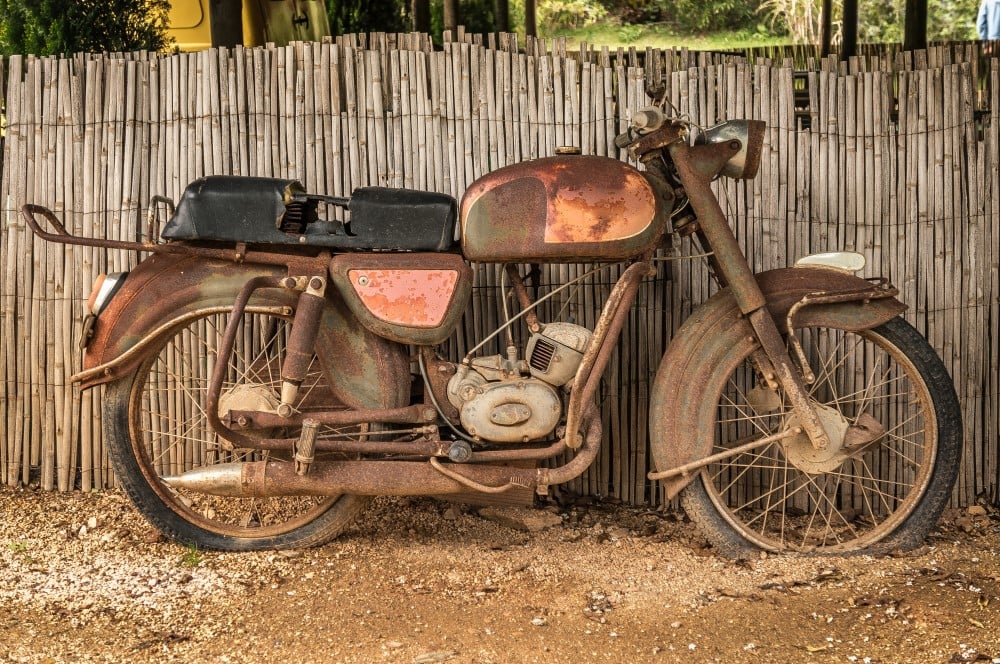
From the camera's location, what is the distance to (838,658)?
2.91 metres

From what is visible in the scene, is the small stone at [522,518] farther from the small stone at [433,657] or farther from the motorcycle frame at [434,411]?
the small stone at [433,657]

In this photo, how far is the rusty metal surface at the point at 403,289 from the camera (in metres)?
3.40

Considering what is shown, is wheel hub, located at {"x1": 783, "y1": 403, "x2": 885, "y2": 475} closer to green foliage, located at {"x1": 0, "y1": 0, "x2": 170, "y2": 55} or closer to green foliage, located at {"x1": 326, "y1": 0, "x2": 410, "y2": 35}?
green foliage, located at {"x1": 0, "y1": 0, "x2": 170, "y2": 55}

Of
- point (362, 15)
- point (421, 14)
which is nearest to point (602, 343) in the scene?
point (421, 14)

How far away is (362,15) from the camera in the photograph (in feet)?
34.2

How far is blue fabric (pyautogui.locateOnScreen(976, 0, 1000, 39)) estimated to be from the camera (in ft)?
30.4

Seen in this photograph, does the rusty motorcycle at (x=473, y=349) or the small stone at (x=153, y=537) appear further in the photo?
the small stone at (x=153, y=537)

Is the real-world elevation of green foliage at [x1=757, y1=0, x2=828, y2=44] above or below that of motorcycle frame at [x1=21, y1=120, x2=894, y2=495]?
above

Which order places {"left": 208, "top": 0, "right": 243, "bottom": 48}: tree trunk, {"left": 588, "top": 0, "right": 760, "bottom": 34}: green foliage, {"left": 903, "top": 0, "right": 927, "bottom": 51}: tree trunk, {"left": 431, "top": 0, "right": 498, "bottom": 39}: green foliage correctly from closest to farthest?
{"left": 208, "top": 0, "right": 243, "bottom": 48}: tree trunk
{"left": 903, "top": 0, "right": 927, "bottom": 51}: tree trunk
{"left": 431, "top": 0, "right": 498, "bottom": 39}: green foliage
{"left": 588, "top": 0, "right": 760, "bottom": 34}: green foliage

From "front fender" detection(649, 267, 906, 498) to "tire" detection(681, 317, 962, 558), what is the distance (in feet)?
0.16

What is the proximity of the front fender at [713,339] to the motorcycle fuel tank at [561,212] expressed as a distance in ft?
1.46

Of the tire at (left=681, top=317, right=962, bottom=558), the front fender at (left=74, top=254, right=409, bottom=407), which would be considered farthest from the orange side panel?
the tire at (left=681, top=317, right=962, bottom=558)

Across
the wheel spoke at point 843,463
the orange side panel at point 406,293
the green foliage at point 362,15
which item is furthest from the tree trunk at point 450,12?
the orange side panel at point 406,293

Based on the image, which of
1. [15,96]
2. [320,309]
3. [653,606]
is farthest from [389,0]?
[653,606]
